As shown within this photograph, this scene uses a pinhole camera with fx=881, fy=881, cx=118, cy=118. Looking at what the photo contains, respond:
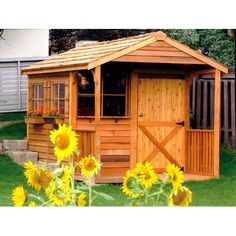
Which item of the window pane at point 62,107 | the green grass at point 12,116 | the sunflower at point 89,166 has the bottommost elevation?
the sunflower at point 89,166

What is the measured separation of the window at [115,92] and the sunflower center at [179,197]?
5.70 m

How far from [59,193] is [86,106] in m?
5.81

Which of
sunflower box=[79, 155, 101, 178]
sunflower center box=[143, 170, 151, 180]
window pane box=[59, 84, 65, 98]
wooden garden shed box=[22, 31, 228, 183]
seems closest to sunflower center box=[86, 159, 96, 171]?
sunflower box=[79, 155, 101, 178]

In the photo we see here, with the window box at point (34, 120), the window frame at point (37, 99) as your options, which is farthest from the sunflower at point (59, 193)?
the window frame at point (37, 99)

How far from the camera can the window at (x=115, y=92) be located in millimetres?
10758

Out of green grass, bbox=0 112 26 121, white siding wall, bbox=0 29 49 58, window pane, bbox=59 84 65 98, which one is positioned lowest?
green grass, bbox=0 112 26 121

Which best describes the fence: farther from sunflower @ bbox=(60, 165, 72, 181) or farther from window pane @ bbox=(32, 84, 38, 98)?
sunflower @ bbox=(60, 165, 72, 181)

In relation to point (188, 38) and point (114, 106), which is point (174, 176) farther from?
point (114, 106)

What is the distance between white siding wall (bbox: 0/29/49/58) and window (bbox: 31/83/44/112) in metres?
1.33

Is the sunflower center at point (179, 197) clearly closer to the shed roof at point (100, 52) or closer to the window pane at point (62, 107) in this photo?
the shed roof at point (100, 52)

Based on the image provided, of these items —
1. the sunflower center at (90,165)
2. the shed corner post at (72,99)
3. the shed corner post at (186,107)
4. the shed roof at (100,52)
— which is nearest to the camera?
the sunflower center at (90,165)

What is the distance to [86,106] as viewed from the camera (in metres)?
10.9

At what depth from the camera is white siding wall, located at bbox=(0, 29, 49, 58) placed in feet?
27.9
